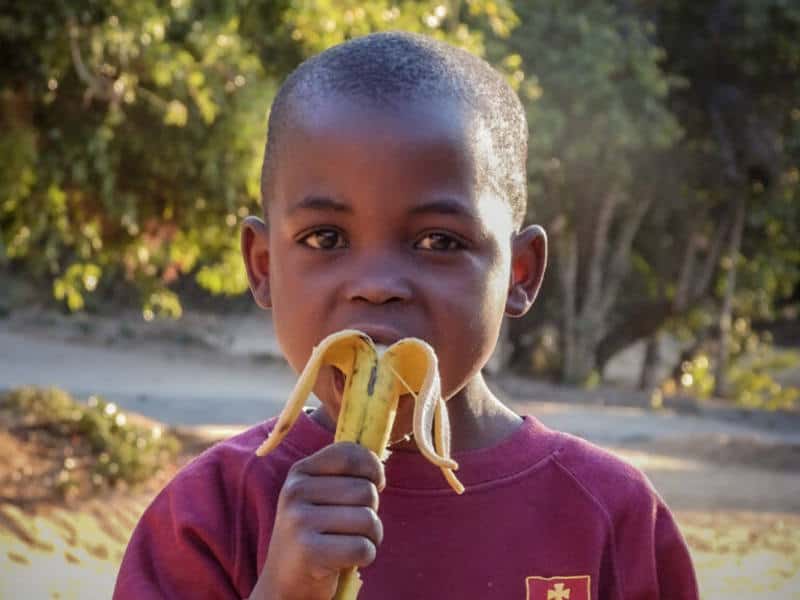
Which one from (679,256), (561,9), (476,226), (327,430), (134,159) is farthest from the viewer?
(679,256)

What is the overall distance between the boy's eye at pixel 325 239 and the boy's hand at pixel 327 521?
0.32 meters

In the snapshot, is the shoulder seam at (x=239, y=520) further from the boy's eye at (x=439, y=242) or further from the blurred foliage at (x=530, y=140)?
the blurred foliage at (x=530, y=140)

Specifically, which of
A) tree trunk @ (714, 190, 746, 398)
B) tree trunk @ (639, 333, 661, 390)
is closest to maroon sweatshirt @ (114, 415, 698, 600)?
tree trunk @ (714, 190, 746, 398)

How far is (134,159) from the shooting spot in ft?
26.1

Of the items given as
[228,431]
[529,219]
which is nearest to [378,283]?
→ [228,431]

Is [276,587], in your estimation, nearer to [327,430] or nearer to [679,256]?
[327,430]

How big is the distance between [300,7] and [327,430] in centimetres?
461

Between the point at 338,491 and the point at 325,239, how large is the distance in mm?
390

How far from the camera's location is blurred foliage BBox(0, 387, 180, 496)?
24.4 ft

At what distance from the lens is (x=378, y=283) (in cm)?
172

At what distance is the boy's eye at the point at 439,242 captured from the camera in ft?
5.87

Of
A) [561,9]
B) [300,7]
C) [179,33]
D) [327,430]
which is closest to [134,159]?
[179,33]

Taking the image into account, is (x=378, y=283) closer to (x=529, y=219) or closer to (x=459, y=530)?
(x=459, y=530)

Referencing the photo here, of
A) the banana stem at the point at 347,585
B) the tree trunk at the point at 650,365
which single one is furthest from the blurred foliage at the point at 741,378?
the banana stem at the point at 347,585
